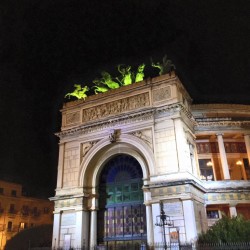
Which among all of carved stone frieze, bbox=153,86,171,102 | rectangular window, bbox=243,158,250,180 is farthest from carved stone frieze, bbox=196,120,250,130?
carved stone frieze, bbox=153,86,171,102

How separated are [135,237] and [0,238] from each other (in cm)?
3232

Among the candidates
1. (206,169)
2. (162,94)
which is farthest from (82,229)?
(206,169)

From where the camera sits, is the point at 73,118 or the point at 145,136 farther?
the point at 73,118

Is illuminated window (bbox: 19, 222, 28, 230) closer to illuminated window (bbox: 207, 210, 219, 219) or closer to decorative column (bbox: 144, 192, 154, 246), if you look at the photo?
illuminated window (bbox: 207, 210, 219, 219)

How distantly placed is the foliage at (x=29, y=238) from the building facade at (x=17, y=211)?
1916 centimetres

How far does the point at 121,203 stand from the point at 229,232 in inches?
415

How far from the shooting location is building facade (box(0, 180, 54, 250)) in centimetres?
4744

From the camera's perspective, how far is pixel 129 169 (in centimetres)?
2530

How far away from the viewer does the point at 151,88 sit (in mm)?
25344

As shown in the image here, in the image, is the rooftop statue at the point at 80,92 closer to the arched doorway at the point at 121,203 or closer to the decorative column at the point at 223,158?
the arched doorway at the point at 121,203

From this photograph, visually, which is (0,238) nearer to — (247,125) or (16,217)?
(16,217)

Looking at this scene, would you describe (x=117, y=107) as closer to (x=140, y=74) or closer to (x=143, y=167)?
(x=140, y=74)

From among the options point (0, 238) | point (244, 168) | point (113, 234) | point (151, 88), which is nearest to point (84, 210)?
point (113, 234)

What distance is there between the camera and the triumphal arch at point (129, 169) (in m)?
21.0
